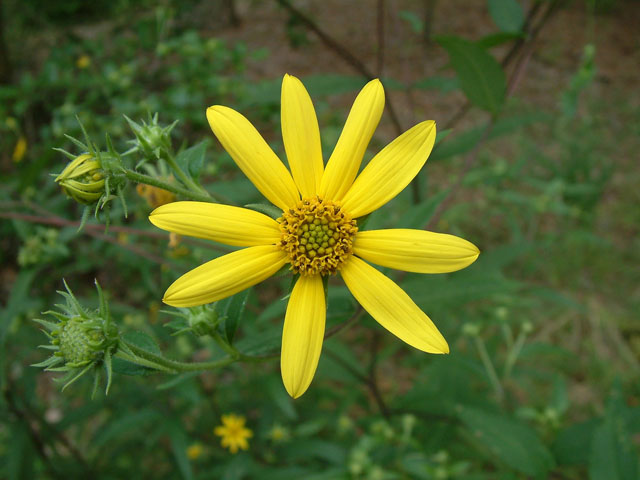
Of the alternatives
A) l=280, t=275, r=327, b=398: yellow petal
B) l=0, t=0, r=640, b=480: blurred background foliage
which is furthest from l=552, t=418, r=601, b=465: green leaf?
l=280, t=275, r=327, b=398: yellow petal

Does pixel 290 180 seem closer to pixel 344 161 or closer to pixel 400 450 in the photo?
pixel 344 161

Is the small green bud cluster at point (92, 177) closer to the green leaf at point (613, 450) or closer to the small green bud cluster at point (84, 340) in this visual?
the small green bud cluster at point (84, 340)

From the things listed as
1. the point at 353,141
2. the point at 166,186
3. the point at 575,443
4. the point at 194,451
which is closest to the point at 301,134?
the point at 353,141

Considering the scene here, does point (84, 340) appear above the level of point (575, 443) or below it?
above

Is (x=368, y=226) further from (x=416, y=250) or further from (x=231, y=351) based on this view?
(x=231, y=351)

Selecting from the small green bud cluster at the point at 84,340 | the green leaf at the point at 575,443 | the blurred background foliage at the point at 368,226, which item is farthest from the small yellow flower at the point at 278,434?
the small green bud cluster at the point at 84,340
